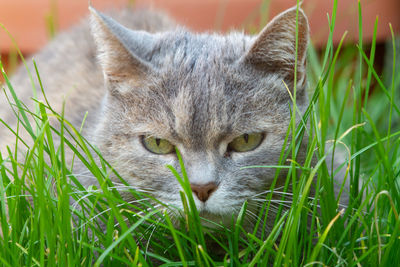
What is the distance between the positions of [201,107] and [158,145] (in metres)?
0.18

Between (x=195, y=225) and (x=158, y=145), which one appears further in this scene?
(x=158, y=145)

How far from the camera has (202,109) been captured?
5.66 ft

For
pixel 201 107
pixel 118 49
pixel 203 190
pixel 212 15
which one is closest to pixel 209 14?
pixel 212 15

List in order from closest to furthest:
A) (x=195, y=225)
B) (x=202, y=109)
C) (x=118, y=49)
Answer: (x=195, y=225)
(x=202, y=109)
(x=118, y=49)

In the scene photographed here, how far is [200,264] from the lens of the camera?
4.90 feet

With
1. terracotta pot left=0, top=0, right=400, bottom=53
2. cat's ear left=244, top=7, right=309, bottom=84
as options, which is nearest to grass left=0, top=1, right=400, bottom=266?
cat's ear left=244, top=7, right=309, bottom=84

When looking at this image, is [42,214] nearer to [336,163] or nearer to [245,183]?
[245,183]

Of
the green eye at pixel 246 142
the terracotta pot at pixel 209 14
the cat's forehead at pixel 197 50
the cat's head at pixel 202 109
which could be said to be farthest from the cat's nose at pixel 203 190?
the terracotta pot at pixel 209 14

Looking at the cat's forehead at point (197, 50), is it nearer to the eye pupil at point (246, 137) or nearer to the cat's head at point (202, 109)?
the cat's head at point (202, 109)

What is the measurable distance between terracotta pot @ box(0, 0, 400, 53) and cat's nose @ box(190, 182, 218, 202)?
81.1 inches

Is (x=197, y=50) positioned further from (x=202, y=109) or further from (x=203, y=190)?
(x=203, y=190)

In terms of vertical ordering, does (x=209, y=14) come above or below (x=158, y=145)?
above

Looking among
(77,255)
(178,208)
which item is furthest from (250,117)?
(77,255)

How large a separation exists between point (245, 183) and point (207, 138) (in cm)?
17
